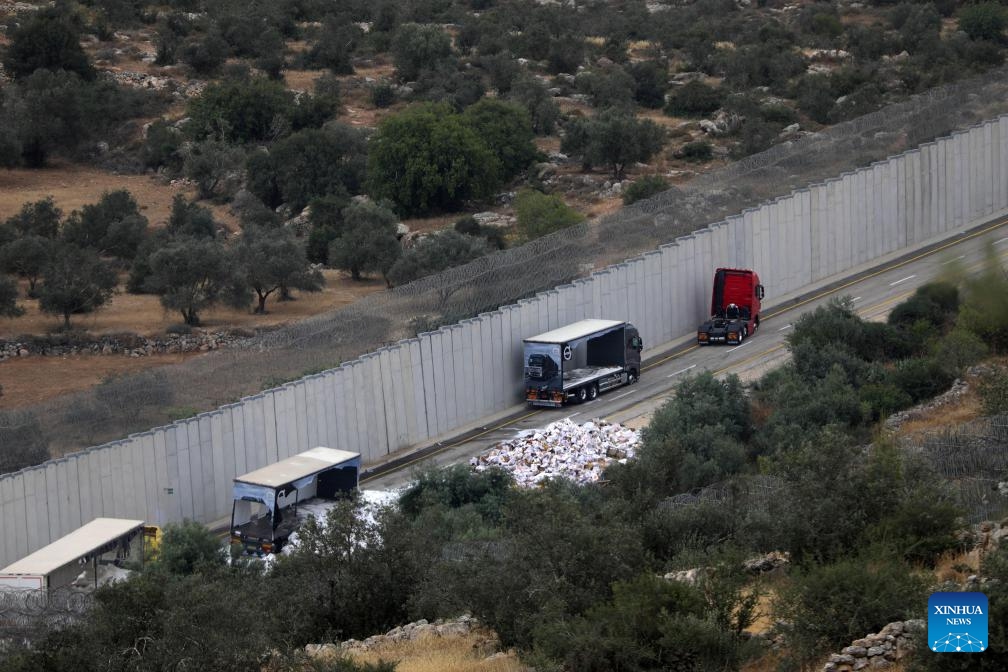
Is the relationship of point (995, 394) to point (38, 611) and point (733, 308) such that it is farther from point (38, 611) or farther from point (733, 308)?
point (38, 611)

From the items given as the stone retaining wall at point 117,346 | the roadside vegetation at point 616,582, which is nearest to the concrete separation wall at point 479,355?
the roadside vegetation at point 616,582

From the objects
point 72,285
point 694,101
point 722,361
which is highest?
point 694,101

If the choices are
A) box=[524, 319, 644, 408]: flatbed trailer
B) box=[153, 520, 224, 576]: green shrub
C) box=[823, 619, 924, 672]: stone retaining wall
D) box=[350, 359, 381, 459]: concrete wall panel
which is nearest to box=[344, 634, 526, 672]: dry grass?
box=[823, 619, 924, 672]: stone retaining wall

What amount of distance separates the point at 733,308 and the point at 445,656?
104ft

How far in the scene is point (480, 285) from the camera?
159 ft

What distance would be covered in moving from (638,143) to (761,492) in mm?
49343

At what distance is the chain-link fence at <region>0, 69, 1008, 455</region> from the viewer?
1501 inches

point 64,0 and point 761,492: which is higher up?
point 64,0

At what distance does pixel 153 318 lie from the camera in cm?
5553

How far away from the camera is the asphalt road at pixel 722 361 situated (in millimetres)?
44312

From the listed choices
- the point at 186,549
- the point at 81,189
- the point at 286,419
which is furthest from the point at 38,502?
the point at 81,189

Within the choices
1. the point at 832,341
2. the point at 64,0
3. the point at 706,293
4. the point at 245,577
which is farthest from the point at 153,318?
the point at 64,0

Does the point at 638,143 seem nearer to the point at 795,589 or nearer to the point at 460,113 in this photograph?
the point at 460,113

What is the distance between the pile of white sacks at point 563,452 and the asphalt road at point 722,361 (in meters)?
1.89
